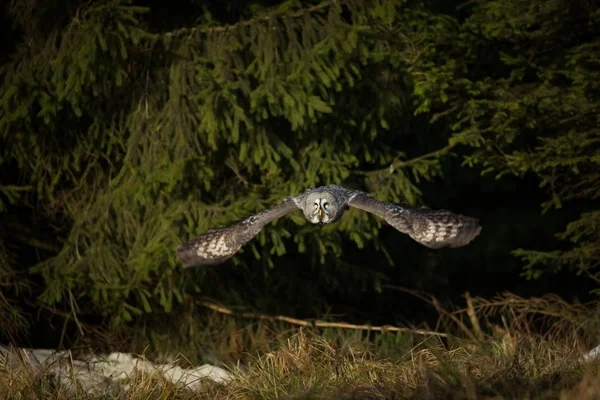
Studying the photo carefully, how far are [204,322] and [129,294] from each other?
1.01m

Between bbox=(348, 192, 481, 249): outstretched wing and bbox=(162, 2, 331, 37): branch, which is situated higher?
bbox=(162, 2, 331, 37): branch

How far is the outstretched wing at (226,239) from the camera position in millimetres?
7473

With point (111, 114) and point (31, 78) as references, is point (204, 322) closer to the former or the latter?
point (111, 114)

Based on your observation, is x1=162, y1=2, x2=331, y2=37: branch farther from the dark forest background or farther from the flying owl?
the flying owl

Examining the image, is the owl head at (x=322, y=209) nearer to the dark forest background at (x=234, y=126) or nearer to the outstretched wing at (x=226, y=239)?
the outstretched wing at (x=226, y=239)

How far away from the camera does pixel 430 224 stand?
285 inches

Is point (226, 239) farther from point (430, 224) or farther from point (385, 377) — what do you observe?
point (385, 377)

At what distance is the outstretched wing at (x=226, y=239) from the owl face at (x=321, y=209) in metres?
0.19

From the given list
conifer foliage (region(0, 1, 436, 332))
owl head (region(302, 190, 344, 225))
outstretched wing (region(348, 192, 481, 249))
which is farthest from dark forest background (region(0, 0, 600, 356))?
outstretched wing (region(348, 192, 481, 249))

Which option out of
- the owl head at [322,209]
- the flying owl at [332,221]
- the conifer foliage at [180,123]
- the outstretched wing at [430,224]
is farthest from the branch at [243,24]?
the outstretched wing at [430,224]

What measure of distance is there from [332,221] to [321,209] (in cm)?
14

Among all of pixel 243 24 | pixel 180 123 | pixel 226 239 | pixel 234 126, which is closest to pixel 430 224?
pixel 226 239

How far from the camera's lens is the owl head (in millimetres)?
7453

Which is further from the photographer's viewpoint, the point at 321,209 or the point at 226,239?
the point at 226,239
